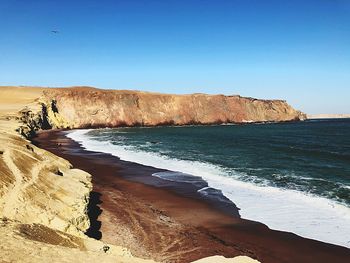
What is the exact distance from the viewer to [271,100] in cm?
15262

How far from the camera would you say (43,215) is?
11703 mm

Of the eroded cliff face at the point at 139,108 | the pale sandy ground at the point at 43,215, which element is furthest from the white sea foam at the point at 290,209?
the eroded cliff face at the point at 139,108

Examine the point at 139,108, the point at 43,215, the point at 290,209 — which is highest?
the point at 139,108

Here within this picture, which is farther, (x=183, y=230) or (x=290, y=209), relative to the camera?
(x=290, y=209)

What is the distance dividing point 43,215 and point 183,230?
266 inches

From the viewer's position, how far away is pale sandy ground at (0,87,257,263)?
811 centimetres

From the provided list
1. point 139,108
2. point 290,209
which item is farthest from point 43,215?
point 139,108

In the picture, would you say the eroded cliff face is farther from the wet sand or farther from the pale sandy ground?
the pale sandy ground

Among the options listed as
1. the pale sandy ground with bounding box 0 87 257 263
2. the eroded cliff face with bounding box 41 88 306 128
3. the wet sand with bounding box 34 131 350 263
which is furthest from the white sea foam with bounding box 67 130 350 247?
the eroded cliff face with bounding box 41 88 306 128

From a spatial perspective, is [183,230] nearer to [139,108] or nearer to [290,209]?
[290,209]

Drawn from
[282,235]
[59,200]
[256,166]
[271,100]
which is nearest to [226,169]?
[256,166]

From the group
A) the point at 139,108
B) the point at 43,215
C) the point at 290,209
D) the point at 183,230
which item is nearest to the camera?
the point at 43,215

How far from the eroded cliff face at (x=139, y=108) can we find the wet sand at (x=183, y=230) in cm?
7364

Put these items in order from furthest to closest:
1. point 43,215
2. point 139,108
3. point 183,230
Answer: point 139,108 → point 183,230 → point 43,215
